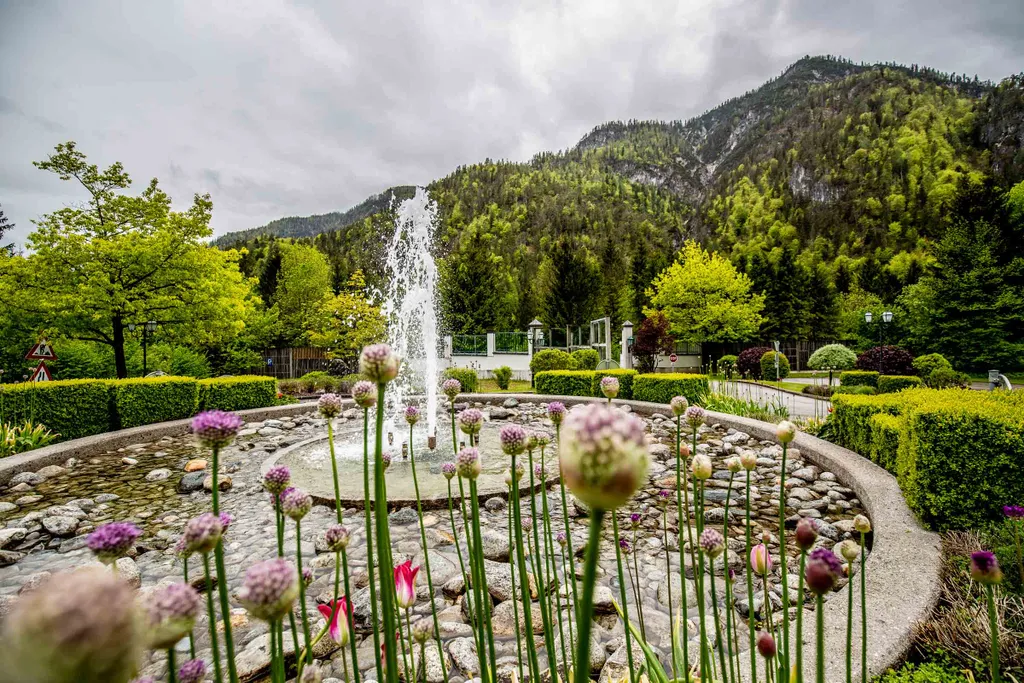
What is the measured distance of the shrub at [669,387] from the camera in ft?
31.3

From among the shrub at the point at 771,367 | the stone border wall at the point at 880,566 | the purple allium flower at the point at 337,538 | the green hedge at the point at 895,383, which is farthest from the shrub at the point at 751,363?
the purple allium flower at the point at 337,538

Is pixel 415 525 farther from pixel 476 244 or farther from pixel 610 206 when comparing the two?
pixel 610 206

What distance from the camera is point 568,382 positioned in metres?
11.6

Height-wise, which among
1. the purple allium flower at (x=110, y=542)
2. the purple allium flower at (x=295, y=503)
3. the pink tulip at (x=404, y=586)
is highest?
the purple allium flower at (x=110, y=542)

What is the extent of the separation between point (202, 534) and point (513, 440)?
68cm

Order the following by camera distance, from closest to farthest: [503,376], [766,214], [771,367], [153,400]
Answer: [153,400]
[503,376]
[771,367]
[766,214]

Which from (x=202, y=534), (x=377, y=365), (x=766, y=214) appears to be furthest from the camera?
(x=766, y=214)

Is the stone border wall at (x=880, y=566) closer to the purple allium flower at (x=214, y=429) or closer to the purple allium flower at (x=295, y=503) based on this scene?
the purple allium flower at (x=295, y=503)

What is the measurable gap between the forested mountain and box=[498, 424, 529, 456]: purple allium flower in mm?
23792

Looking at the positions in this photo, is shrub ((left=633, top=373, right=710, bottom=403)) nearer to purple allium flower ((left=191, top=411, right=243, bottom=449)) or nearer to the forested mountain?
purple allium flower ((left=191, top=411, right=243, bottom=449))

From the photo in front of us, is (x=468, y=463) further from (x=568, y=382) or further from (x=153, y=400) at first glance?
(x=568, y=382)

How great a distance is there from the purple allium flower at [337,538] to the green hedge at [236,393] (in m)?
9.55

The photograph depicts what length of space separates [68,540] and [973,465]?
22.5 ft

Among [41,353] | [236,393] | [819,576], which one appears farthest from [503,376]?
[819,576]
